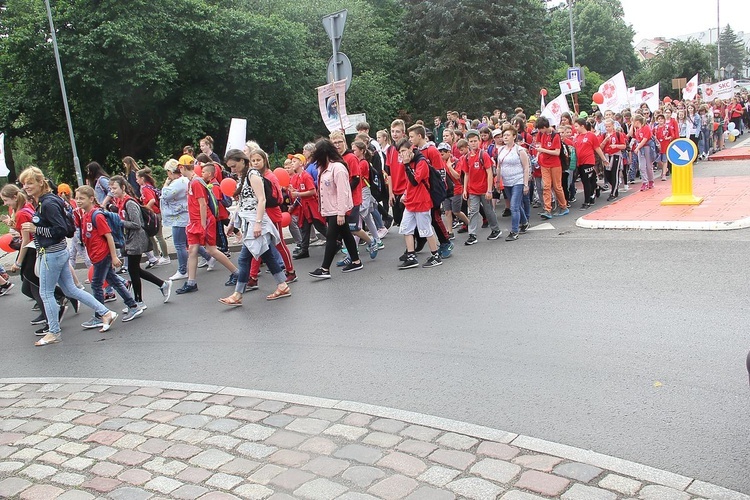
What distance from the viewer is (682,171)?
40.3 ft

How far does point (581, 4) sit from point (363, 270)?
255 ft

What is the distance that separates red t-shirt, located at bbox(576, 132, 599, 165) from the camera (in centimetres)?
1330

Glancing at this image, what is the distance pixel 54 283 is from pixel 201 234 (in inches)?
81.6

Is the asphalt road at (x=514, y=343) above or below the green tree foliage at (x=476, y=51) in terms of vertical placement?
below

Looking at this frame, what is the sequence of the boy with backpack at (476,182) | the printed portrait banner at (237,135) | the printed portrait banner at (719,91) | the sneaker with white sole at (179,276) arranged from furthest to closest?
the printed portrait banner at (719,91)
the printed portrait banner at (237,135)
the boy with backpack at (476,182)
the sneaker with white sole at (179,276)

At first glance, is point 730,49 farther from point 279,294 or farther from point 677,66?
point 279,294

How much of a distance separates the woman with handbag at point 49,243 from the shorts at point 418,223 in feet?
12.8

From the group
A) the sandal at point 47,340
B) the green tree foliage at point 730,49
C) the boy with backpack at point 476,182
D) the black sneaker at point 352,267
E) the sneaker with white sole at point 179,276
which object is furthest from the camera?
the green tree foliage at point 730,49

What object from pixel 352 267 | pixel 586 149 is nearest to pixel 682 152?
pixel 586 149

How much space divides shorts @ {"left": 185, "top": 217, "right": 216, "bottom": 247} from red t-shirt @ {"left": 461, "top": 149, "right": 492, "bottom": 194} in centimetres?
381

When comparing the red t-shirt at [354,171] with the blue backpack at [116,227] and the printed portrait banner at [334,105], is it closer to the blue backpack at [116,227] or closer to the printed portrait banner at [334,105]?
the printed portrait banner at [334,105]

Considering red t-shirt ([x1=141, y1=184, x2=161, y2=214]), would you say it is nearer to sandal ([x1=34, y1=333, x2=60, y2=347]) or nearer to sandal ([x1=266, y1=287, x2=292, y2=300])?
sandal ([x1=266, y1=287, x2=292, y2=300])

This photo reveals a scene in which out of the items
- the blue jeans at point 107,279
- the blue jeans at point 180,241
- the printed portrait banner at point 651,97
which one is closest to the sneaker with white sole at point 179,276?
the blue jeans at point 180,241

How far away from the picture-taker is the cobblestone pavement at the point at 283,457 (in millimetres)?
3855
